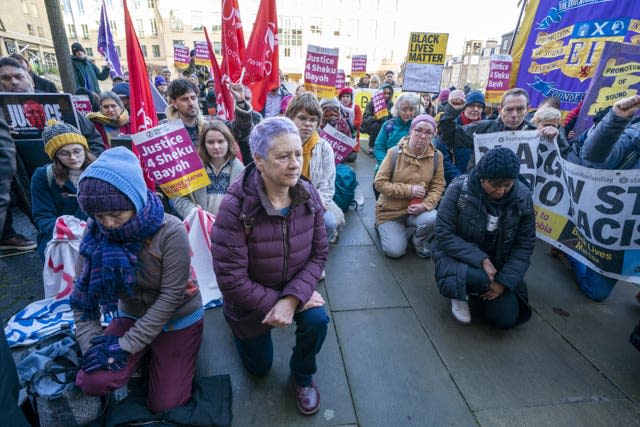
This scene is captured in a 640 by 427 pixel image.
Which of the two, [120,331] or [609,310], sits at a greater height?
[120,331]

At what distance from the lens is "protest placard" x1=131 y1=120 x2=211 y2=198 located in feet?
9.80

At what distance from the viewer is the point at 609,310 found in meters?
3.17

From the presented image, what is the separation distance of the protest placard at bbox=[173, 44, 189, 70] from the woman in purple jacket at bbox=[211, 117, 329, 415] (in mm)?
11228

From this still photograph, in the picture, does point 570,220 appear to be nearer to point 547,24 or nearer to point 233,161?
point 233,161

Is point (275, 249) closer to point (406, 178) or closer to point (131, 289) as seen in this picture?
point (131, 289)

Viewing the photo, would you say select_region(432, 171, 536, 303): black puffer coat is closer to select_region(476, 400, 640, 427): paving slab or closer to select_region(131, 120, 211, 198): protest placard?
select_region(476, 400, 640, 427): paving slab

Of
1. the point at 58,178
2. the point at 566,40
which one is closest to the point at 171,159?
the point at 58,178

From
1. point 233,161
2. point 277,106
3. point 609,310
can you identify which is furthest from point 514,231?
point 277,106

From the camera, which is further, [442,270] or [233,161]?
[233,161]

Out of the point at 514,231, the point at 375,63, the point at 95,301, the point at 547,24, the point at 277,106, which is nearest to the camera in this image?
the point at 95,301

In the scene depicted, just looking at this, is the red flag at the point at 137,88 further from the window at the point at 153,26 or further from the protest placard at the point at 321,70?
the window at the point at 153,26

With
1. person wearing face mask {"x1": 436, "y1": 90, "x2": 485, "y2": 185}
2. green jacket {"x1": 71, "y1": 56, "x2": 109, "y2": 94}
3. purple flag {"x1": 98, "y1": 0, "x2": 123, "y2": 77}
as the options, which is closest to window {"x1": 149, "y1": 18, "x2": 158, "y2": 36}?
green jacket {"x1": 71, "y1": 56, "x2": 109, "y2": 94}

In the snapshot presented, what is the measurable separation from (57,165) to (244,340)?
227cm

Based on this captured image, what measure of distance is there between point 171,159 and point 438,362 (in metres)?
2.89
